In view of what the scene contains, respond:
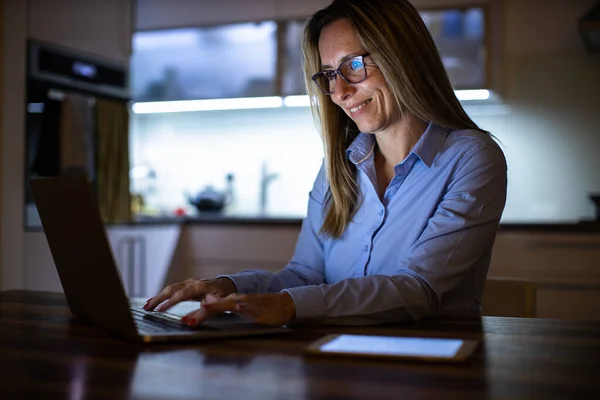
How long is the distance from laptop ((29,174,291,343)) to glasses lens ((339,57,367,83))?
0.66 m

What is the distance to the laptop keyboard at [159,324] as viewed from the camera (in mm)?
1092

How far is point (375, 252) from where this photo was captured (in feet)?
5.32

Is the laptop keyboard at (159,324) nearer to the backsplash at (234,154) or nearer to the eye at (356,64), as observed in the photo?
the eye at (356,64)

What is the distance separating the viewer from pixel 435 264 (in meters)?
1.39

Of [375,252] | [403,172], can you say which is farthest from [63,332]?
[403,172]

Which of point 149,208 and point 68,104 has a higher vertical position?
point 68,104

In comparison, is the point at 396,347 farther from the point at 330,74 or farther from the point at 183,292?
the point at 330,74

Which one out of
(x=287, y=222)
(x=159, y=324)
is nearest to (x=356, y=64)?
(x=159, y=324)

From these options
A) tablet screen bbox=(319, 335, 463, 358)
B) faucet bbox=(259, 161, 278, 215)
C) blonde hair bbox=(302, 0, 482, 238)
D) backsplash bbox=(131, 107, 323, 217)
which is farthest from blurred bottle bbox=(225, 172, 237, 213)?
tablet screen bbox=(319, 335, 463, 358)

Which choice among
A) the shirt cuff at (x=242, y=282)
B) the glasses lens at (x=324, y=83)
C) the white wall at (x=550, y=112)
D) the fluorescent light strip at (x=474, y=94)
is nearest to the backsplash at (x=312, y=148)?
the white wall at (x=550, y=112)

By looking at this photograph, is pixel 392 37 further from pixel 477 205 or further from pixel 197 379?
pixel 197 379

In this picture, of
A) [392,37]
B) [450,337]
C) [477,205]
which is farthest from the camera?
[392,37]

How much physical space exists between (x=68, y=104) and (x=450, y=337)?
9.25 ft

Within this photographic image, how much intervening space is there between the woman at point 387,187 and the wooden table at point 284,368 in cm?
18
